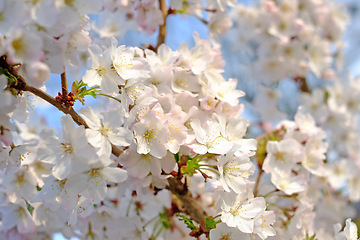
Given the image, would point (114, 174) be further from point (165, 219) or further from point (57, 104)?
point (165, 219)

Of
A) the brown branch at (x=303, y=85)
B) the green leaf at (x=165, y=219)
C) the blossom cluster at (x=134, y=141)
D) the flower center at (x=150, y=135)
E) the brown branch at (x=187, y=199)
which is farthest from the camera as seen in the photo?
the brown branch at (x=303, y=85)

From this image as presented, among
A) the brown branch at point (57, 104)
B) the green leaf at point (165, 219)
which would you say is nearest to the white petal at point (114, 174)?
the brown branch at point (57, 104)

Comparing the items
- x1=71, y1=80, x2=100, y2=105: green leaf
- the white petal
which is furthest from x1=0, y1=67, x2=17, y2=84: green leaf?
the white petal

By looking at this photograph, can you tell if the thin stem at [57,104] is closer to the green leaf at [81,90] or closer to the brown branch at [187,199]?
the green leaf at [81,90]

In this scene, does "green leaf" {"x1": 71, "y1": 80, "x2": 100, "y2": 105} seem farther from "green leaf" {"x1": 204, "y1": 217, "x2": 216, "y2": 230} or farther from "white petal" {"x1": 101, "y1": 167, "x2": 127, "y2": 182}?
"green leaf" {"x1": 204, "y1": 217, "x2": 216, "y2": 230}

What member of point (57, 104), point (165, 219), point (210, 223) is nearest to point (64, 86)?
point (57, 104)

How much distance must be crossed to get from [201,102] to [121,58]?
0.24 m

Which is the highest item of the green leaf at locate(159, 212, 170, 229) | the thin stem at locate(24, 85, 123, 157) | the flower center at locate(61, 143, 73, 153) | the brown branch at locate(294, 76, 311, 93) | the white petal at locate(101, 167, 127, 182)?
the thin stem at locate(24, 85, 123, 157)

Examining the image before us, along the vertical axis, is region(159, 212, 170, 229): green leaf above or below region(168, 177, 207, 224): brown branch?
below

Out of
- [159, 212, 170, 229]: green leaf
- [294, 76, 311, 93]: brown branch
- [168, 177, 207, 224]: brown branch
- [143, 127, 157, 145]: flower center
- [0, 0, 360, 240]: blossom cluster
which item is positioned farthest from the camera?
[294, 76, 311, 93]: brown branch

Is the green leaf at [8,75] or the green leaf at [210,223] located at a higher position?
the green leaf at [8,75]

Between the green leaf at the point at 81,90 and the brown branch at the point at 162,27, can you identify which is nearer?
the green leaf at the point at 81,90

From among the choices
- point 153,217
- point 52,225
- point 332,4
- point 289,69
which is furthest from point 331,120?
point 52,225

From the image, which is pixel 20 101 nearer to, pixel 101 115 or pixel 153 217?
pixel 101 115
